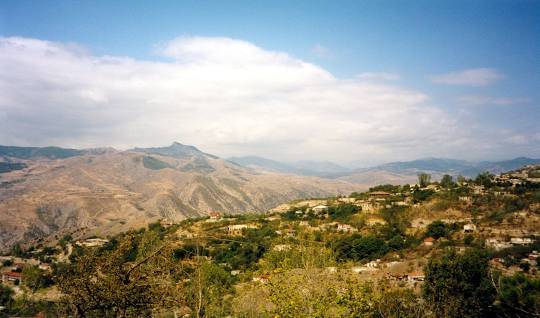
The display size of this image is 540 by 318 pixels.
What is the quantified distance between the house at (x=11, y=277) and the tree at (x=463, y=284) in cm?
9194

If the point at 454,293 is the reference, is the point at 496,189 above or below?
above

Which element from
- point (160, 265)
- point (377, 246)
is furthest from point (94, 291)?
point (377, 246)

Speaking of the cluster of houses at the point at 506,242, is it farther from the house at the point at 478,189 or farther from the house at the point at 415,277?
the house at the point at 478,189

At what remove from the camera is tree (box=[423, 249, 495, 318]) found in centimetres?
3741

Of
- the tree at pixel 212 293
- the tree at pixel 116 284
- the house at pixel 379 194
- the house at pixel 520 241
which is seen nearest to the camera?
the tree at pixel 116 284

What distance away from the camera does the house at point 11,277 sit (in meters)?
86.2

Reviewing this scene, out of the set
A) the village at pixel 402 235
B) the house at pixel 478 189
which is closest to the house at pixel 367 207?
the village at pixel 402 235

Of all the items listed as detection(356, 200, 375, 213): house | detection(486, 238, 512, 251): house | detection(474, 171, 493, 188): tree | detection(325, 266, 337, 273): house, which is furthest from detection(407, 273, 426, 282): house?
detection(474, 171, 493, 188): tree

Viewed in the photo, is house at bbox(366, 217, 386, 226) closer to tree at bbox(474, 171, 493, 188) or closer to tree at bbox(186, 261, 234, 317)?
tree at bbox(474, 171, 493, 188)

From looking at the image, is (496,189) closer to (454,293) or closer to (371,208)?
(371,208)

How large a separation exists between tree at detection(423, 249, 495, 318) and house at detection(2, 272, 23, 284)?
91939mm

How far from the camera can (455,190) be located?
111 metres

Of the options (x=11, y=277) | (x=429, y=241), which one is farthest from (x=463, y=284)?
(x=11, y=277)

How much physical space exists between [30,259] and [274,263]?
127m
